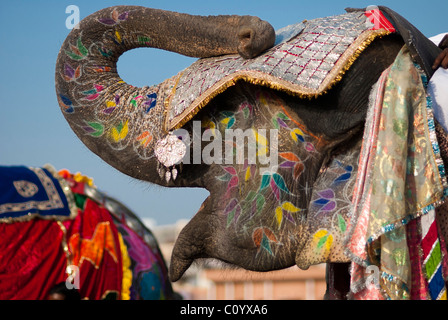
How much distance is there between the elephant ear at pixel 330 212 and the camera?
156 centimetres

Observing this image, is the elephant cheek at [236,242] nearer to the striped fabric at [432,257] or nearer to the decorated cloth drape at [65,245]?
the striped fabric at [432,257]

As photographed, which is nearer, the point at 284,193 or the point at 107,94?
the point at 284,193

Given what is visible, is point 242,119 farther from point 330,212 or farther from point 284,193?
point 330,212

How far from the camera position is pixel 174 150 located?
1.69 metres

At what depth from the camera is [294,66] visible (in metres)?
1.61

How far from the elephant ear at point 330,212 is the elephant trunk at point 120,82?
41 cm

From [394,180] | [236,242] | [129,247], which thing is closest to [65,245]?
[129,247]

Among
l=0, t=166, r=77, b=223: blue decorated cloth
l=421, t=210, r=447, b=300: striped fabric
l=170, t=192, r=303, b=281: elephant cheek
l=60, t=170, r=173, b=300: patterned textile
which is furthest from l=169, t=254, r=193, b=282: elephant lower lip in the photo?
l=0, t=166, r=77, b=223: blue decorated cloth

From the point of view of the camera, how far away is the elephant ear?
1561 millimetres

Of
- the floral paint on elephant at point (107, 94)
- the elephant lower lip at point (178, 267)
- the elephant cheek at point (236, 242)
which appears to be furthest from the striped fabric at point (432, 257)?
the floral paint on elephant at point (107, 94)

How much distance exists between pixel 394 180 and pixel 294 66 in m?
0.38

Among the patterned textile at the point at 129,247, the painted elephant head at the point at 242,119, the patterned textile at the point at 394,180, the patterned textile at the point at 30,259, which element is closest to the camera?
the patterned textile at the point at 394,180

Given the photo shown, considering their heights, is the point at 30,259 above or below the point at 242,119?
below
